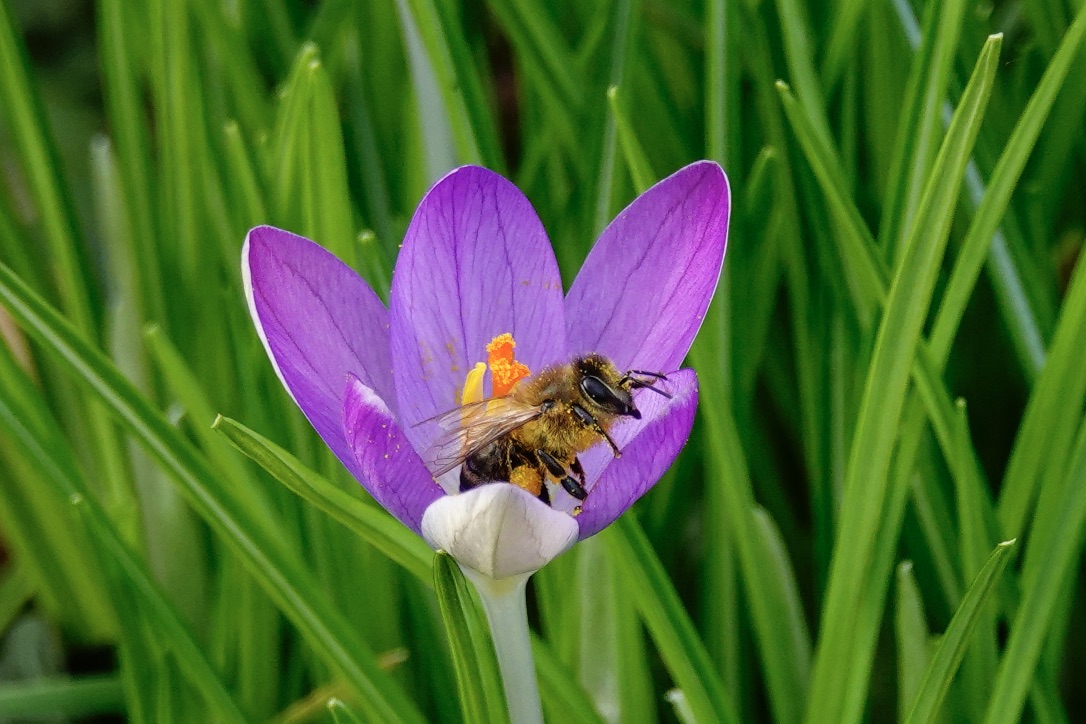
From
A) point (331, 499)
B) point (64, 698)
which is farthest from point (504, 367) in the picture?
point (64, 698)

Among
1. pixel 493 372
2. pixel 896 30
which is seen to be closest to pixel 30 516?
pixel 493 372

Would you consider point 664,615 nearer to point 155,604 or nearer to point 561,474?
point 561,474

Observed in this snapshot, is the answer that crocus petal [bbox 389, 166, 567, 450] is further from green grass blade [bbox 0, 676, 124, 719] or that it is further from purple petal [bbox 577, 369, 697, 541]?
green grass blade [bbox 0, 676, 124, 719]

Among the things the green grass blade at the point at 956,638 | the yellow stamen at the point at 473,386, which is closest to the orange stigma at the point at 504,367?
the yellow stamen at the point at 473,386

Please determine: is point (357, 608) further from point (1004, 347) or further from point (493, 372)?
point (1004, 347)

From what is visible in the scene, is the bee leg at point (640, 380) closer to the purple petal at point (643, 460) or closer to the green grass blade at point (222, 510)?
the purple petal at point (643, 460)
